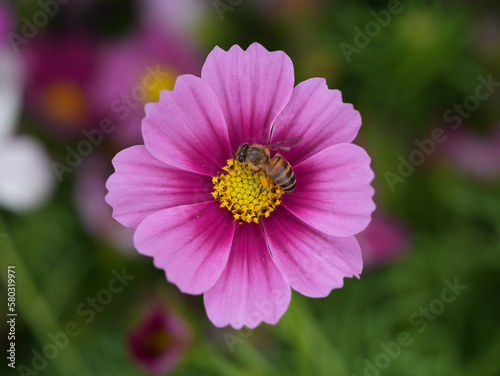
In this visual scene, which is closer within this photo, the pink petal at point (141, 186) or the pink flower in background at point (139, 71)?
the pink petal at point (141, 186)

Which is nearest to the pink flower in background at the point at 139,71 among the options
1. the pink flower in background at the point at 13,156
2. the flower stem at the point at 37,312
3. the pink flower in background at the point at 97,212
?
the pink flower in background at the point at 97,212

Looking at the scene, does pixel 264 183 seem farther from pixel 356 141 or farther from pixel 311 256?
pixel 356 141

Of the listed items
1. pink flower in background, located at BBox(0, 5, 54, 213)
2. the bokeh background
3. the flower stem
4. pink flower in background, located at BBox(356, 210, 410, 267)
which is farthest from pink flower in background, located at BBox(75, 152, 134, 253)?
pink flower in background, located at BBox(356, 210, 410, 267)

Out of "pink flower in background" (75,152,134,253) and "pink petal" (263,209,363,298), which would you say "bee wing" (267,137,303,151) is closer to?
"pink petal" (263,209,363,298)

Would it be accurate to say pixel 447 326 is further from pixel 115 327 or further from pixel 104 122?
pixel 104 122

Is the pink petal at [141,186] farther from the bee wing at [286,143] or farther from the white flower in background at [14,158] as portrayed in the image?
the white flower in background at [14,158]

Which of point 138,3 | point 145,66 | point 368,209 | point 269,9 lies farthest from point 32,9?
point 368,209
